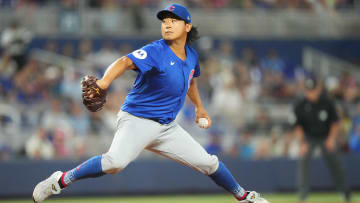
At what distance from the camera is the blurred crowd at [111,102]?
12469 millimetres

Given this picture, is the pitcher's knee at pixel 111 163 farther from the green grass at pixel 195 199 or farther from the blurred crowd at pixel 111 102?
the blurred crowd at pixel 111 102

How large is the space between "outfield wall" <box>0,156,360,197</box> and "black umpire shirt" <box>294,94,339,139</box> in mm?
2146

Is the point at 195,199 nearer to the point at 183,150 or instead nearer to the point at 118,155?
the point at 183,150

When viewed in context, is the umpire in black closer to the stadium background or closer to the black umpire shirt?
the black umpire shirt

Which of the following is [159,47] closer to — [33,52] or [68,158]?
[68,158]

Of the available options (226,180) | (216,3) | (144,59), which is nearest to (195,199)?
(226,180)

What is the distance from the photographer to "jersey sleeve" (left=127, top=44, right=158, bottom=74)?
6102mm

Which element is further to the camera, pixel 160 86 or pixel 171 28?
pixel 171 28

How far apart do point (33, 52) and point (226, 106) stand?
4.83 meters

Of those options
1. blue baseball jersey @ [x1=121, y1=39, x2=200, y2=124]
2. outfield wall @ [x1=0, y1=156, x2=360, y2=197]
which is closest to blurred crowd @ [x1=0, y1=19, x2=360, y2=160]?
outfield wall @ [x1=0, y1=156, x2=360, y2=197]

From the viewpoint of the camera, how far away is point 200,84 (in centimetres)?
1507

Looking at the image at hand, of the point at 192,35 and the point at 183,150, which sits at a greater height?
the point at 192,35

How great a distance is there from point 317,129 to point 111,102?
4.55 meters

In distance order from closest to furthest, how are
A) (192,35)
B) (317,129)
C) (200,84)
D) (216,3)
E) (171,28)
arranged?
(171,28) → (192,35) → (317,129) → (200,84) → (216,3)
